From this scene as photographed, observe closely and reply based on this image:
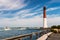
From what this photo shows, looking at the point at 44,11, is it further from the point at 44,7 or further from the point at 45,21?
the point at 45,21

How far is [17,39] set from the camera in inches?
400

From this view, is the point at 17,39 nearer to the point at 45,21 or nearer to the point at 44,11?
the point at 45,21

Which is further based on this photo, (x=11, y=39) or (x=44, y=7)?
(x=44, y=7)

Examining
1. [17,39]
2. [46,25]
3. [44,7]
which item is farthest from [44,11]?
[17,39]

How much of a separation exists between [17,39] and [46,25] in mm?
54353

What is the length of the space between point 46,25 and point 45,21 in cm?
220

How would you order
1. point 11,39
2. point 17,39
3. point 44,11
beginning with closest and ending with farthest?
point 11,39, point 17,39, point 44,11

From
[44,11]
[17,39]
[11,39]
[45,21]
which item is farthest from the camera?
[44,11]

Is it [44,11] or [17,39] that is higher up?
[44,11]

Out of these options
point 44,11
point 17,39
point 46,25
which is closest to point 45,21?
point 46,25

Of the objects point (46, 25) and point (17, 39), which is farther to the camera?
point (46, 25)

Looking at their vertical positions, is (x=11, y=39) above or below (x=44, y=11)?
below

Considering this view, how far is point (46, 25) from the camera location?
64.1m

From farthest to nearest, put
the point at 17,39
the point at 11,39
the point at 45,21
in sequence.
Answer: the point at 45,21
the point at 17,39
the point at 11,39
